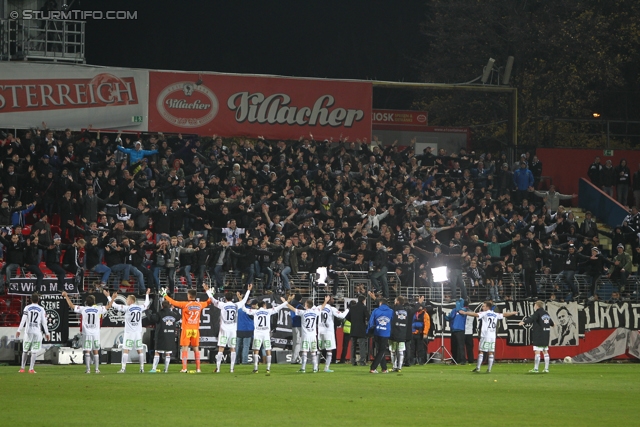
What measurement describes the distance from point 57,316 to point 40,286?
1193mm

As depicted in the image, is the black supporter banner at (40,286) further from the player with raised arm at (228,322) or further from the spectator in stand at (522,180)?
the spectator in stand at (522,180)

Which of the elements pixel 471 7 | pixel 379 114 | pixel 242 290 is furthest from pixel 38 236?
pixel 471 7

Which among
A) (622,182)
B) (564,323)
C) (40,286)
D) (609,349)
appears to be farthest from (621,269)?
(40,286)

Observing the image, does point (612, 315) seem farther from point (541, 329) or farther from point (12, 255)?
point (12, 255)

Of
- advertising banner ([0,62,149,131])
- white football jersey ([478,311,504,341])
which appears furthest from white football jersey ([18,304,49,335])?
advertising banner ([0,62,149,131])

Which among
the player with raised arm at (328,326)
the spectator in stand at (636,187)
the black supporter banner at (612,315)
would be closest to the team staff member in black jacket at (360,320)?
the player with raised arm at (328,326)

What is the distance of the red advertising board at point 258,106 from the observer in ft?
137

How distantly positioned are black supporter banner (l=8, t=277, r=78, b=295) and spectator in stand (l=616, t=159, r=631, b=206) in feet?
82.8

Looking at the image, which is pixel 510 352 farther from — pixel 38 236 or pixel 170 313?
pixel 38 236

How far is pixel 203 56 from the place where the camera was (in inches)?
3989

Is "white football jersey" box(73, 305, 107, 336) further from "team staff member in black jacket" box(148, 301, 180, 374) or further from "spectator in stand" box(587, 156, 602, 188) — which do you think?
"spectator in stand" box(587, 156, 602, 188)

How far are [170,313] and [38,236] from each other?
598 centimetres

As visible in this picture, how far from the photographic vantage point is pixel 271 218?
119ft

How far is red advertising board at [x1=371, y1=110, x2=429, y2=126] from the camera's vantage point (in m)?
59.4
